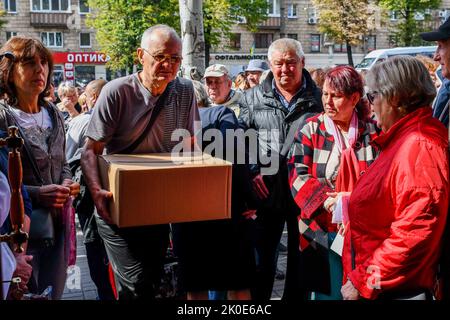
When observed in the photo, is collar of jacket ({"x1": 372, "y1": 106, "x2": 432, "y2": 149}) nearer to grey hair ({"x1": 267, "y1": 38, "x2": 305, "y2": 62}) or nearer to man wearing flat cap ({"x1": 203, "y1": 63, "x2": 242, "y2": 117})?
grey hair ({"x1": 267, "y1": 38, "x2": 305, "y2": 62})

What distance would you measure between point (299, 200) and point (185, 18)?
15.1 feet

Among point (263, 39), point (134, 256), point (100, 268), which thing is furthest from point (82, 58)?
point (134, 256)

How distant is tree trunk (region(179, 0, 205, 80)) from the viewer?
7621 mm

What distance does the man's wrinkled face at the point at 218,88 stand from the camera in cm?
543

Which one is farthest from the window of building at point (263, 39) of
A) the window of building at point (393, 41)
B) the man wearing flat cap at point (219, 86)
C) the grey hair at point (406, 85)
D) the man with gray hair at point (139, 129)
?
the grey hair at point (406, 85)

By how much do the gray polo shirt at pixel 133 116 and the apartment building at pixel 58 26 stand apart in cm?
4184

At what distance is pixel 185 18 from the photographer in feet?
25.2

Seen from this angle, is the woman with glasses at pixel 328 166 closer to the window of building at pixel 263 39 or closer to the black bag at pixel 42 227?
the black bag at pixel 42 227

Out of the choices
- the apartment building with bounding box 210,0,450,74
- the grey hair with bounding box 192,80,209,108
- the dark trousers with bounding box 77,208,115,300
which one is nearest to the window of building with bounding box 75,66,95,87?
the apartment building with bounding box 210,0,450,74

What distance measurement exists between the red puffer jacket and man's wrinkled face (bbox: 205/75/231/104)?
2945 mm

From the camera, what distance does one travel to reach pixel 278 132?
4.28m

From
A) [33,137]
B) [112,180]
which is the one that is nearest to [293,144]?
[112,180]

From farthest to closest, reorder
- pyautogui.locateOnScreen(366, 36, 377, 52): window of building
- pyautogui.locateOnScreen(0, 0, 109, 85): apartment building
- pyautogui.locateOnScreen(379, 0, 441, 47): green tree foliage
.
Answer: pyautogui.locateOnScreen(366, 36, 377, 52): window of building, pyautogui.locateOnScreen(0, 0, 109, 85): apartment building, pyautogui.locateOnScreen(379, 0, 441, 47): green tree foliage

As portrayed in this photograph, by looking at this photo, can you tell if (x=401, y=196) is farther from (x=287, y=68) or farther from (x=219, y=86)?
(x=219, y=86)
